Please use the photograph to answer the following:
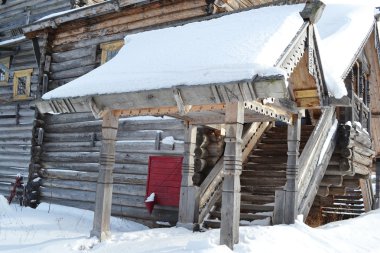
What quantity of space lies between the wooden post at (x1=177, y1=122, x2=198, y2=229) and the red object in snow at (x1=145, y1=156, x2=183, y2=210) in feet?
3.70

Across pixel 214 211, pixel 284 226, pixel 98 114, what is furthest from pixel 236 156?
pixel 214 211

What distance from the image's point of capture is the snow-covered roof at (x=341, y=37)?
A: 296 inches

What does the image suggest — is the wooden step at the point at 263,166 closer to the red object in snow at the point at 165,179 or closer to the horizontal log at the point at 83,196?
the red object in snow at the point at 165,179

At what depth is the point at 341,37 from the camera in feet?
33.0

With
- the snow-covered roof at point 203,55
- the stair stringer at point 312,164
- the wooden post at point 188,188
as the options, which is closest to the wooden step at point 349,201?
the stair stringer at point 312,164

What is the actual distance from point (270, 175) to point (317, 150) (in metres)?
1.14

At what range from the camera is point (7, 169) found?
14.6m

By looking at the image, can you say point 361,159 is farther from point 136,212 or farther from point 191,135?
point 136,212

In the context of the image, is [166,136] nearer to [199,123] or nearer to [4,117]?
[199,123]

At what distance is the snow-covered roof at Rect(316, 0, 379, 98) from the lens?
753 cm

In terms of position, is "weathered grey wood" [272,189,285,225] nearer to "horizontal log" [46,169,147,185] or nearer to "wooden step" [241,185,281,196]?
"wooden step" [241,185,281,196]

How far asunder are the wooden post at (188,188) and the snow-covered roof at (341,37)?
2670 mm

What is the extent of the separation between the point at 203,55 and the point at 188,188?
2.94 metres

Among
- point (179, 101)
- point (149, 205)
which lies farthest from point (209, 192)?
point (179, 101)
